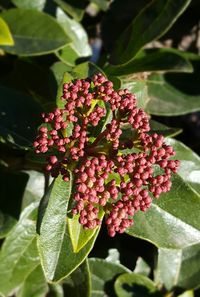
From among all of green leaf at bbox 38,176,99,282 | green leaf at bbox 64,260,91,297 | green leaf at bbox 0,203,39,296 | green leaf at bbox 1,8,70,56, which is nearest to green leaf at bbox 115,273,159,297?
green leaf at bbox 64,260,91,297

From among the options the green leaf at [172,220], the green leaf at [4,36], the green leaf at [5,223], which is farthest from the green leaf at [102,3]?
the green leaf at [172,220]

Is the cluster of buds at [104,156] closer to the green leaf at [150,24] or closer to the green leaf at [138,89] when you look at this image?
the green leaf at [138,89]

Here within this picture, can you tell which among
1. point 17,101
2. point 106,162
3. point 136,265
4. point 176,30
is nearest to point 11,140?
point 17,101

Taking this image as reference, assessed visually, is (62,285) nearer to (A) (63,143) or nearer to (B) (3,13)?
(A) (63,143)

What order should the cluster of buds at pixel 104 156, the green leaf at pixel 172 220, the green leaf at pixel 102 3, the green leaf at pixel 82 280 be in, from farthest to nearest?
the green leaf at pixel 102 3, the green leaf at pixel 82 280, the green leaf at pixel 172 220, the cluster of buds at pixel 104 156

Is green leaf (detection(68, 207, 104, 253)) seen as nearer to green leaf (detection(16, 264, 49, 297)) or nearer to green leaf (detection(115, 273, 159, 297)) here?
green leaf (detection(115, 273, 159, 297))
